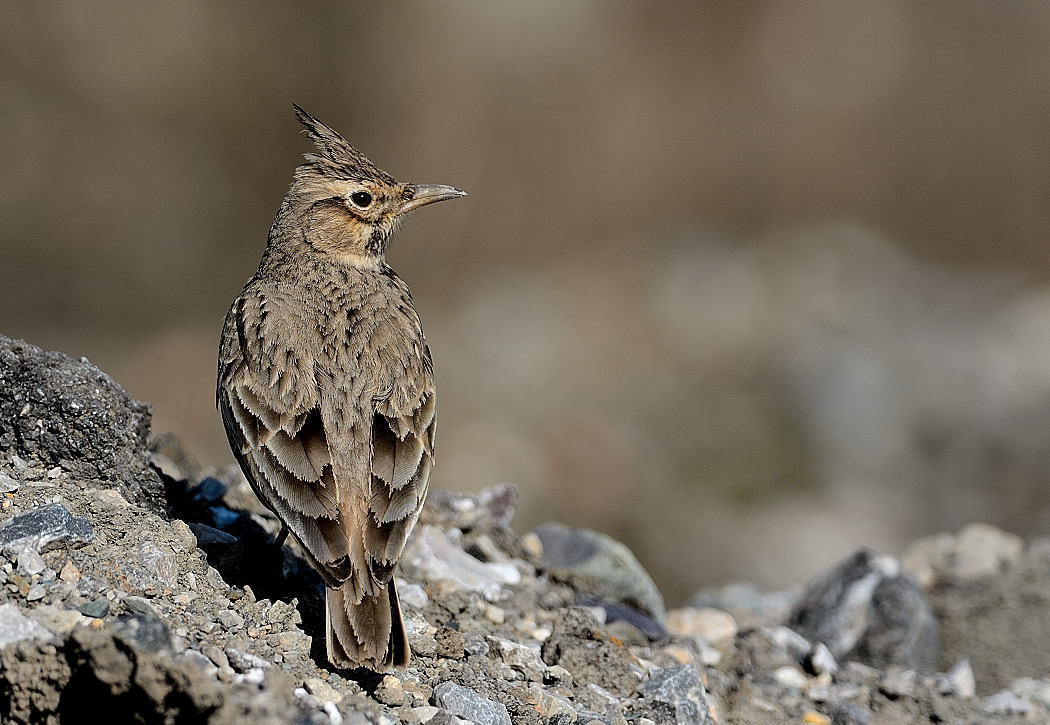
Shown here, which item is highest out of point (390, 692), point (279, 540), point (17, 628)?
point (279, 540)

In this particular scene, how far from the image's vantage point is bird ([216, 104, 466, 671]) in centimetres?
378

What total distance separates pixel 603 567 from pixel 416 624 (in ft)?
5.60

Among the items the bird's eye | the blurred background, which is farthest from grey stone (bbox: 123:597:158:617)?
the blurred background

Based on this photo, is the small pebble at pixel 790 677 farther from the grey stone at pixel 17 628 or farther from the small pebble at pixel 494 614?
the grey stone at pixel 17 628

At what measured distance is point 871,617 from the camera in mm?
6363

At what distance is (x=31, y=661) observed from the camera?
336 centimetres

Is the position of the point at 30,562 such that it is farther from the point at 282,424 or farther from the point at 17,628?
the point at 282,424

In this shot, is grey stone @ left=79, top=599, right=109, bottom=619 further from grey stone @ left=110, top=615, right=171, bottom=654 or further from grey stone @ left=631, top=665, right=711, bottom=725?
grey stone @ left=631, top=665, right=711, bottom=725

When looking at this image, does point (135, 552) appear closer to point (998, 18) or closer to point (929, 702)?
point (929, 702)

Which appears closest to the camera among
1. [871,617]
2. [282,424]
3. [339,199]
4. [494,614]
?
[282,424]

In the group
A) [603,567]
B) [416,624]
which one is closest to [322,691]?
[416,624]

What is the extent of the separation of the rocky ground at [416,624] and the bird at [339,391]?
367 mm

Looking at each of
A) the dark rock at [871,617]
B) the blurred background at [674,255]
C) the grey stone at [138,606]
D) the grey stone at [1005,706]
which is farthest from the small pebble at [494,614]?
the blurred background at [674,255]

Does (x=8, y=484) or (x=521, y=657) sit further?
(x=521, y=657)
